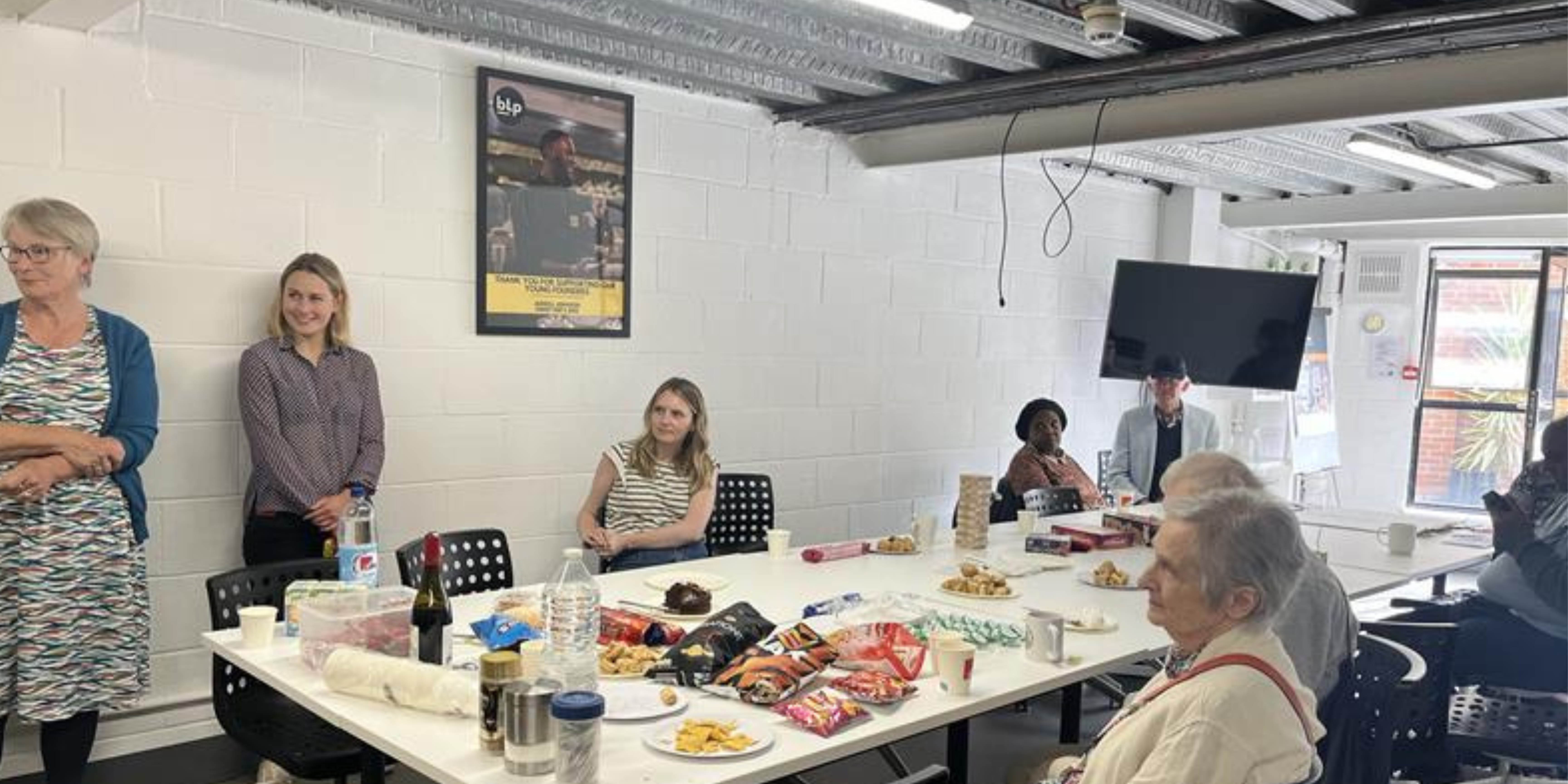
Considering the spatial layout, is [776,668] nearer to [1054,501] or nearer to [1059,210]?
[1054,501]

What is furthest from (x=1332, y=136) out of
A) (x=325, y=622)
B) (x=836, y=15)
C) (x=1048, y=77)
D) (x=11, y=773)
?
(x=11, y=773)

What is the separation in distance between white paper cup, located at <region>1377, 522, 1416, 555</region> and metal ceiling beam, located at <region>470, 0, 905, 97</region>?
102 inches

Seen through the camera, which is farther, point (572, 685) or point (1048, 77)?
point (1048, 77)

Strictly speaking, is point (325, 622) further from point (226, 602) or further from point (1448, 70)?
point (1448, 70)

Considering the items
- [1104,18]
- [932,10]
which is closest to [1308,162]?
[1104,18]

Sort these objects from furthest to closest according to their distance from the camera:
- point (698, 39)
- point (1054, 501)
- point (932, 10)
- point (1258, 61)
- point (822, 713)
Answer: point (1054, 501), point (698, 39), point (1258, 61), point (932, 10), point (822, 713)

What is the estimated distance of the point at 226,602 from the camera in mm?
2646

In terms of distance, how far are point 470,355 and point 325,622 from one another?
6.80ft

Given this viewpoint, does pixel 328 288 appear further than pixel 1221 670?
Yes

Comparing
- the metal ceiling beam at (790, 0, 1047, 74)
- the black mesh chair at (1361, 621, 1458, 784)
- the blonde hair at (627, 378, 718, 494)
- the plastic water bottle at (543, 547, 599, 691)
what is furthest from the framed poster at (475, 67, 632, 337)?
the black mesh chair at (1361, 621, 1458, 784)

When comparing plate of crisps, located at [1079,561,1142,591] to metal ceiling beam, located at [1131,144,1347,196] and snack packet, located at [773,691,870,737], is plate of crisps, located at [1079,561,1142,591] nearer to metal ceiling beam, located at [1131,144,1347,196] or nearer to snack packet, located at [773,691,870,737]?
snack packet, located at [773,691,870,737]

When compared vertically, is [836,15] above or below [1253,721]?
above

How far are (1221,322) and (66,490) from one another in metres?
5.57

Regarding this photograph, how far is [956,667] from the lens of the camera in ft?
7.20
